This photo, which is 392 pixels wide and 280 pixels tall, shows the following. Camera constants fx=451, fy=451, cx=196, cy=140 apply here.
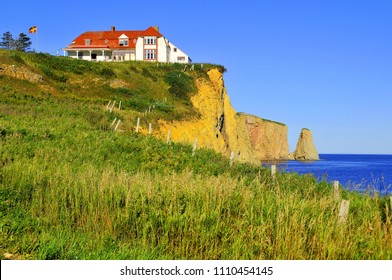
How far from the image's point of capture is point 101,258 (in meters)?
7.56

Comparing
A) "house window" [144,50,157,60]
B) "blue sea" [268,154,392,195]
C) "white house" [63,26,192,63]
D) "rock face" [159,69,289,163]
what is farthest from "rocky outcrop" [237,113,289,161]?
"house window" [144,50,157,60]

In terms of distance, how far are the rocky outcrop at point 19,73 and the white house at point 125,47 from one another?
33.3m

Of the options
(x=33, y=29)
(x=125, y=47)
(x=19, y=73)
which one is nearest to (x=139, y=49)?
(x=125, y=47)

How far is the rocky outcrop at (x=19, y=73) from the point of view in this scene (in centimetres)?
4800

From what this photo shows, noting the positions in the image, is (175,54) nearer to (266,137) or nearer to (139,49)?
(139,49)

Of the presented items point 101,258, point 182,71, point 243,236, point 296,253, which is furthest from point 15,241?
point 182,71

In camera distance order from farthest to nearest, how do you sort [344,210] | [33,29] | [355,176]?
[33,29] < [355,176] < [344,210]

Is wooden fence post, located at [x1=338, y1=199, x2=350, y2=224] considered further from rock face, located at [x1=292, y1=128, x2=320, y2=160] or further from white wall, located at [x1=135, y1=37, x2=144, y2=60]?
rock face, located at [x1=292, y1=128, x2=320, y2=160]

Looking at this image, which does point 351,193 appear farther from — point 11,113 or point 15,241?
point 11,113

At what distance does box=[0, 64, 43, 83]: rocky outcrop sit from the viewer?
48000 mm

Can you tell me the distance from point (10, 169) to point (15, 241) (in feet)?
19.2

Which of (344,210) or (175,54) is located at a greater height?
(175,54)

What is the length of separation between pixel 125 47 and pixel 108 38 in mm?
4895

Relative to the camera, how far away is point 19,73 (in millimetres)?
48531
